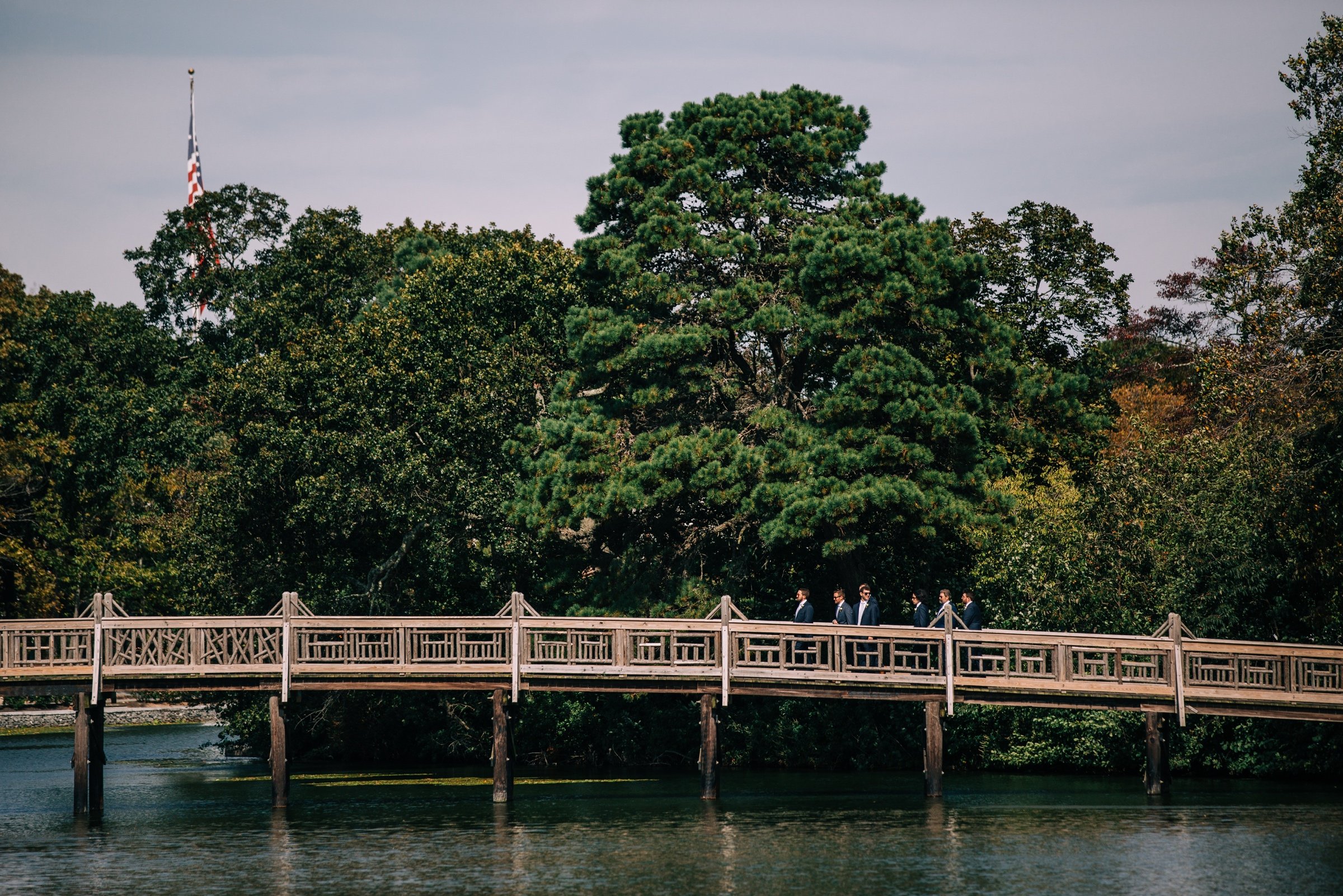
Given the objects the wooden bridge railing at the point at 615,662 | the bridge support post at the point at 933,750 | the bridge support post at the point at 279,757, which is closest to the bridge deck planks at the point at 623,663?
the wooden bridge railing at the point at 615,662

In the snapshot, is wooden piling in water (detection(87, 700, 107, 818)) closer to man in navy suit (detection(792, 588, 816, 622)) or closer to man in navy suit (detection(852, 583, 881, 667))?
man in navy suit (detection(792, 588, 816, 622))

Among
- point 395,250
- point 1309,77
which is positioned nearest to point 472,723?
point 395,250

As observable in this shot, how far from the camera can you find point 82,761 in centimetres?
3350

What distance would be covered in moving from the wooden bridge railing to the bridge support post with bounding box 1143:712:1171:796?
1356mm

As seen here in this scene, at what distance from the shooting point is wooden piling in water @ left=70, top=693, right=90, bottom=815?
3335 cm

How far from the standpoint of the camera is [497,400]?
4347 centimetres

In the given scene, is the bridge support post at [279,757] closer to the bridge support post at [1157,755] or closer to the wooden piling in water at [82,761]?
the wooden piling in water at [82,761]

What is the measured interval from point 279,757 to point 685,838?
10.1 metres

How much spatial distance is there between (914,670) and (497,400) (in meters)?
15.9

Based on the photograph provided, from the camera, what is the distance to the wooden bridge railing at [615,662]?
101 ft

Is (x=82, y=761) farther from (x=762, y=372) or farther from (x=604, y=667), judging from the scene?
(x=762, y=372)

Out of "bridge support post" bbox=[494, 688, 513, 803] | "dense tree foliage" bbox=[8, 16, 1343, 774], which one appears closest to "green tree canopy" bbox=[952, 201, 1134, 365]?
"dense tree foliage" bbox=[8, 16, 1343, 774]

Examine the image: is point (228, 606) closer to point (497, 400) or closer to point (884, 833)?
point (497, 400)

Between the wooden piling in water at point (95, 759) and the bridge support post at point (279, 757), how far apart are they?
3426 mm
